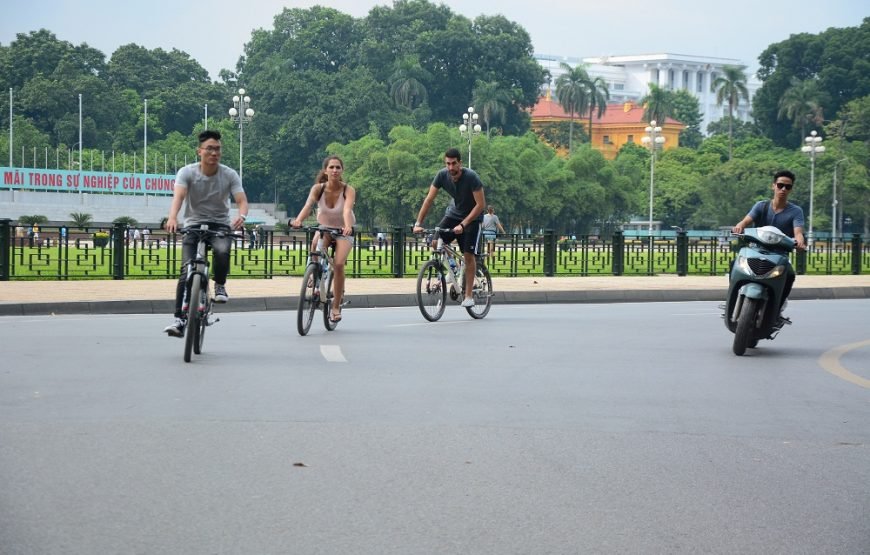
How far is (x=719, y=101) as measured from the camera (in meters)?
109

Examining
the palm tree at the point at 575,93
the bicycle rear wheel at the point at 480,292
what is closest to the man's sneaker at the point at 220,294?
the bicycle rear wheel at the point at 480,292

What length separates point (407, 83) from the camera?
100 meters

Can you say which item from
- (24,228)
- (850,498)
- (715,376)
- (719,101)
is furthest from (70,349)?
(719,101)

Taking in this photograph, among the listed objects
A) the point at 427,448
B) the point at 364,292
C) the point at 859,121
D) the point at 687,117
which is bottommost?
the point at 427,448

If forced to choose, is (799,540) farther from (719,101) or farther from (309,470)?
(719,101)

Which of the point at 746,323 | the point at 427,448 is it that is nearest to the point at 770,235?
the point at 746,323

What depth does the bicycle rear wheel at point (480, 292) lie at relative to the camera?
49.9 feet

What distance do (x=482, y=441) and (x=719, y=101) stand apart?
4131 inches

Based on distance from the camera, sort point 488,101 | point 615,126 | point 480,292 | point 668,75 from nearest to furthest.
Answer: point 480,292, point 488,101, point 615,126, point 668,75

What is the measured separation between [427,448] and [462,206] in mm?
8091

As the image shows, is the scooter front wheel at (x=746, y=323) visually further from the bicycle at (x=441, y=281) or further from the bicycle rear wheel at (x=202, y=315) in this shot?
the bicycle rear wheel at (x=202, y=315)

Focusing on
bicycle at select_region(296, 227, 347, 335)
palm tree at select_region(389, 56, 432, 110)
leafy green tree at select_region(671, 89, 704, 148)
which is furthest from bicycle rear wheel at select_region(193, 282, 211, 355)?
leafy green tree at select_region(671, 89, 704, 148)

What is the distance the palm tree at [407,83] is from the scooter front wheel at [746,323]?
90.0 m

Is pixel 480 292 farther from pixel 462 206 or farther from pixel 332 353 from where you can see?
pixel 332 353
